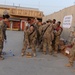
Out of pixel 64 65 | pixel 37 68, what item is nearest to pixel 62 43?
pixel 64 65

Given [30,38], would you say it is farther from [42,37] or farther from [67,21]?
[67,21]

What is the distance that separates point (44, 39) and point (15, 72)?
4.56 m

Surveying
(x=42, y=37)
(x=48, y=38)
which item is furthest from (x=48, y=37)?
(x=42, y=37)

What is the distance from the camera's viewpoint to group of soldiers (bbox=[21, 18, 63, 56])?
10.9 meters

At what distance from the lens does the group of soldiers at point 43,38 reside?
35.6 feet

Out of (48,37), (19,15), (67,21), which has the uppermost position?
(19,15)

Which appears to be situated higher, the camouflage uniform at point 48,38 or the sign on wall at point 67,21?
the sign on wall at point 67,21

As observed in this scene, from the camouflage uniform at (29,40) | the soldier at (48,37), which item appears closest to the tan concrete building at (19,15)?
the soldier at (48,37)

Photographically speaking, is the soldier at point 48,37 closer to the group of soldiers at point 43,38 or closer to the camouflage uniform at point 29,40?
the group of soldiers at point 43,38

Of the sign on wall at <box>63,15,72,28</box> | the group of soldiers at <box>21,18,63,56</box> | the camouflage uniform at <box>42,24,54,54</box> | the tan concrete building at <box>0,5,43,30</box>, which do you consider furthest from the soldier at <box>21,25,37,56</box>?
the tan concrete building at <box>0,5,43,30</box>

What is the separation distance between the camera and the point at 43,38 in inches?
464

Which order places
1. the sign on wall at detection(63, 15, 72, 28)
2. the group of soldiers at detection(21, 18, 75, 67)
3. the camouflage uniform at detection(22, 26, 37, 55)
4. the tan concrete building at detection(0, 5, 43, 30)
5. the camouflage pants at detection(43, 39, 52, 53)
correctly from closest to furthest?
1. the camouflage uniform at detection(22, 26, 37, 55)
2. the group of soldiers at detection(21, 18, 75, 67)
3. the camouflage pants at detection(43, 39, 52, 53)
4. the sign on wall at detection(63, 15, 72, 28)
5. the tan concrete building at detection(0, 5, 43, 30)

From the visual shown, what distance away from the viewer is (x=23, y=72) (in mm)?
7445

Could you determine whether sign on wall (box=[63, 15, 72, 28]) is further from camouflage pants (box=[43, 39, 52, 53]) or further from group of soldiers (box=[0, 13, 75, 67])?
camouflage pants (box=[43, 39, 52, 53])
